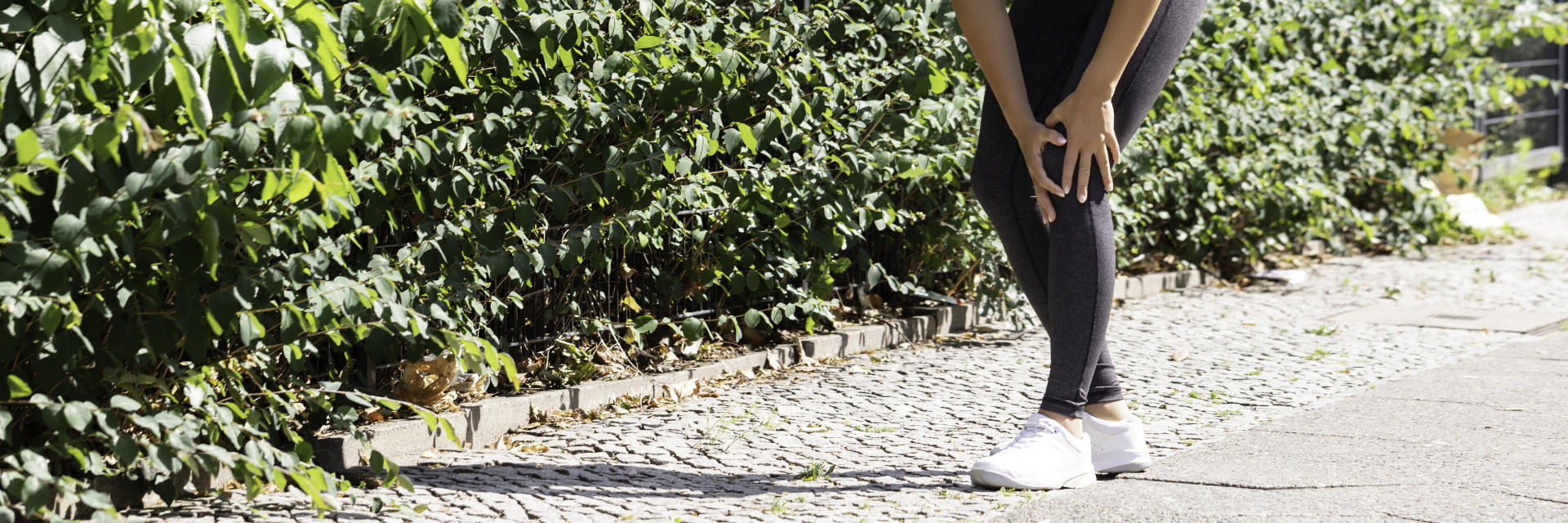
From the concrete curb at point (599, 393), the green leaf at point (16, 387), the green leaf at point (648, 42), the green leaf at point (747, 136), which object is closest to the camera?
the green leaf at point (16, 387)

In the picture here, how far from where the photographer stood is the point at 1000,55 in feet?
10.00

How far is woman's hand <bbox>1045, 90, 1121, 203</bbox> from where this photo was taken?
9.75ft

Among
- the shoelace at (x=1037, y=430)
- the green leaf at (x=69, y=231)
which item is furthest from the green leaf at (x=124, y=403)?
the shoelace at (x=1037, y=430)

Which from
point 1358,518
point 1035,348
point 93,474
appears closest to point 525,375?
point 93,474

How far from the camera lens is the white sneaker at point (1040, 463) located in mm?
2982

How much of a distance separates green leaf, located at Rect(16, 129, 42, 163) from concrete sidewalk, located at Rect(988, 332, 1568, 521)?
174 centimetres

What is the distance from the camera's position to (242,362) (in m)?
3.01

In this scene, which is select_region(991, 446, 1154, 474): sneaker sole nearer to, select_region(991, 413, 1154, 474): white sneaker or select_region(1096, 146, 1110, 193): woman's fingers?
select_region(991, 413, 1154, 474): white sneaker

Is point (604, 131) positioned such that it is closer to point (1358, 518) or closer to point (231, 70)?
point (231, 70)

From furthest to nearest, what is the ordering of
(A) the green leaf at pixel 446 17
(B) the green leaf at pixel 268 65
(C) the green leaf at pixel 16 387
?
(A) the green leaf at pixel 446 17
(C) the green leaf at pixel 16 387
(B) the green leaf at pixel 268 65

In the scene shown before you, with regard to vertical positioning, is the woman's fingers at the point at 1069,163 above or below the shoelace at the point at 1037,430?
above

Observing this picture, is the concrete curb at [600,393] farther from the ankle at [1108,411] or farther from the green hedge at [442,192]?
the ankle at [1108,411]

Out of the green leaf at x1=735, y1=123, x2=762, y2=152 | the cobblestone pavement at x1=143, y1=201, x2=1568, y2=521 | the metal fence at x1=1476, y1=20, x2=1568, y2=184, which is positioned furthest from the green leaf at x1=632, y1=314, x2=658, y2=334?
the metal fence at x1=1476, y1=20, x2=1568, y2=184

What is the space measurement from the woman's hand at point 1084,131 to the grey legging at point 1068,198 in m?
0.03
